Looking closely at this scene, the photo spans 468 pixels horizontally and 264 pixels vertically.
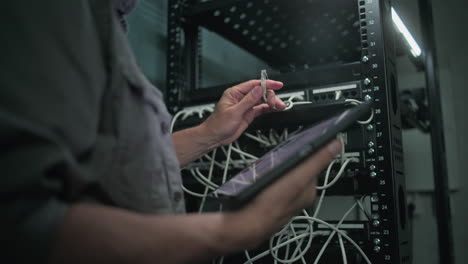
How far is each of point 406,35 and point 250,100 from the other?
42 cm

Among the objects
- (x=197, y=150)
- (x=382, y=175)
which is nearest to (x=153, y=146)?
(x=197, y=150)

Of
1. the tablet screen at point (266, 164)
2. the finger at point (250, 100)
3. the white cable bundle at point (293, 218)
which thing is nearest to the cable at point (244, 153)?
the white cable bundle at point (293, 218)

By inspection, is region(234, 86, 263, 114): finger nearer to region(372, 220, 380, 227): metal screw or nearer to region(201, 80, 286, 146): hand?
region(201, 80, 286, 146): hand

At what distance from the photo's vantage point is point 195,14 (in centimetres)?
91

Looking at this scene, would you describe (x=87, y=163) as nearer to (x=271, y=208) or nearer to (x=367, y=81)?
(x=271, y=208)

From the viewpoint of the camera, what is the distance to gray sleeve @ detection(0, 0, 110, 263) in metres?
0.28

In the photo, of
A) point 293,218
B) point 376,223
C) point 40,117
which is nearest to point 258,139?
point 293,218

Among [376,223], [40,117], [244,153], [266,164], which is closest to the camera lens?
[40,117]

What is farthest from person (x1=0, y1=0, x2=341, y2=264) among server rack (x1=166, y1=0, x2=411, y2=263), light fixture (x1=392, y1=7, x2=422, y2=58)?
light fixture (x1=392, y1=7, x2=422, y2=58)

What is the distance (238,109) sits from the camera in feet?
2.25

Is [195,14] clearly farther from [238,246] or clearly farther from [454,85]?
[454,85]

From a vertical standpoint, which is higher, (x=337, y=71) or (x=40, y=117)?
(x=337, y=71)

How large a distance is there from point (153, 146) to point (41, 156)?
0.49 feet

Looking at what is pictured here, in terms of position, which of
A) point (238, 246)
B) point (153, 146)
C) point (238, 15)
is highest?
point (238, 15)
